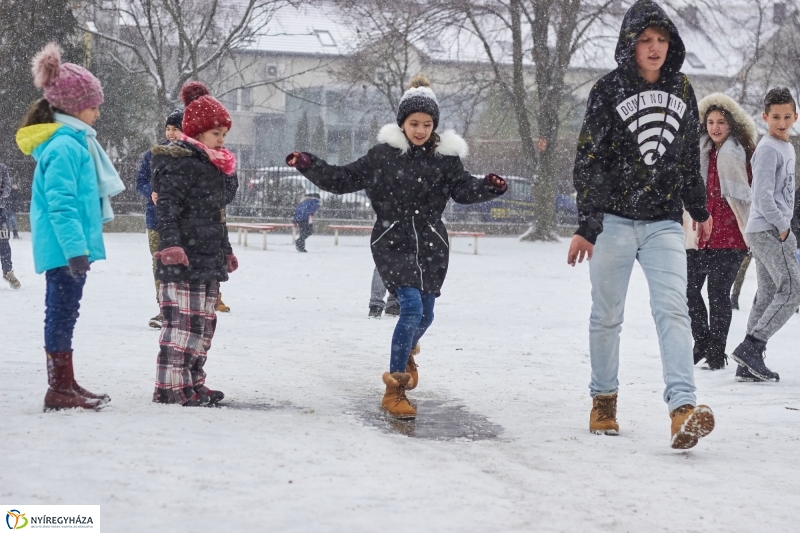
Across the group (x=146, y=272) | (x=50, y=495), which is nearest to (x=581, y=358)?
(x=50, y=495)

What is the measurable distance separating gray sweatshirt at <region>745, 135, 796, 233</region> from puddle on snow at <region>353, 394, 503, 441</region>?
2676 millimetres

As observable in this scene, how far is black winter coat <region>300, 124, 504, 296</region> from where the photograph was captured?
17.3 feet

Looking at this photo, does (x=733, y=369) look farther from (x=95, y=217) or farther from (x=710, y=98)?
(x=95, y=217)

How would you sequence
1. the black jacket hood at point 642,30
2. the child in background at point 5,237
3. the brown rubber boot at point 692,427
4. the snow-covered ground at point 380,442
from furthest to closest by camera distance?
the child in background at point 5,237 → the black jacket hood at point 642,30 → the brown rubber boot at point 692,427 → the snow-covered ground at point 380,442

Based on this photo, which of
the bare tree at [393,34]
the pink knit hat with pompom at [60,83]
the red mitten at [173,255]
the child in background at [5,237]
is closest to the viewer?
the pink knit hat with pompom at [60,83]

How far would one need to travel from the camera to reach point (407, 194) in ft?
17.4

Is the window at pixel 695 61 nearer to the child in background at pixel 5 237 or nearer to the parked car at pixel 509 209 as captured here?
A: the parked car at pixel 509 209

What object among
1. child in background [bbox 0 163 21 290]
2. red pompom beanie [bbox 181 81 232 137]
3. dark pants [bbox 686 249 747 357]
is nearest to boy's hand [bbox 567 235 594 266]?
red pompom beanie [bbox 181 81 232 137]

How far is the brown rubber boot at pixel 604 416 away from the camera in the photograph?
4.93m

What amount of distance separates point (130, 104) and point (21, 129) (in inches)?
1089

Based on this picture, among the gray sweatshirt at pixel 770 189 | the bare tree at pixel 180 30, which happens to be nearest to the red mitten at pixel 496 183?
the gray sweatshirt at pixel 770 189

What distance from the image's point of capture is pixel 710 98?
7.24m

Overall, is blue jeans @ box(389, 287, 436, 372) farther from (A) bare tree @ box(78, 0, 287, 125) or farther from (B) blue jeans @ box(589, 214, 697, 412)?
(A) bare tree @ box(78, 0, 287, 125)

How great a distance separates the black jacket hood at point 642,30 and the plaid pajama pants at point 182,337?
243 cm
